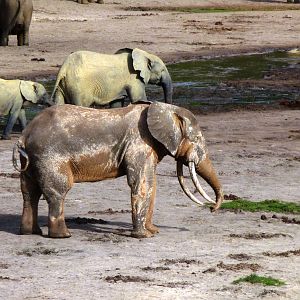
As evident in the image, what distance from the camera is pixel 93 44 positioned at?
30812 mm

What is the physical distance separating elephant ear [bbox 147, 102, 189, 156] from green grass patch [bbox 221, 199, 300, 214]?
66.0 inches

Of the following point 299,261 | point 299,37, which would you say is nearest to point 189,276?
point 299,261

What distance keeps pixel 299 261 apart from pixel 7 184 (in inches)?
178

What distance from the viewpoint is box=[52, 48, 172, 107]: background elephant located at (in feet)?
59.7

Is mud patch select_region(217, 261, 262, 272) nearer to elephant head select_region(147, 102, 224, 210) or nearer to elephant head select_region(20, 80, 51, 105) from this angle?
elephant head select_region(147, 102, 224, 210)

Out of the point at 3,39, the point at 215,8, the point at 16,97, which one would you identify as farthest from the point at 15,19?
the point at 215,8

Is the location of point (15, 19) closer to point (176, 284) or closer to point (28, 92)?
point (28, 92)

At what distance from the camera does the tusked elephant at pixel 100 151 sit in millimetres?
10805

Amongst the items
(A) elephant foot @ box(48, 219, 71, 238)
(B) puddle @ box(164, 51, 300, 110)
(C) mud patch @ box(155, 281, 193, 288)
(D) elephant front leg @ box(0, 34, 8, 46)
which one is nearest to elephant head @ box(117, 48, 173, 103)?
(B) puddle @ box(164, 51, 300, 110)

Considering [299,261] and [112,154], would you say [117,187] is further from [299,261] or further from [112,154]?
[299,261]

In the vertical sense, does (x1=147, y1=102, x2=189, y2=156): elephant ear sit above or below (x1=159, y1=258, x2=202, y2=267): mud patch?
above

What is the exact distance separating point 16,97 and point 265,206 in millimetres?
5834

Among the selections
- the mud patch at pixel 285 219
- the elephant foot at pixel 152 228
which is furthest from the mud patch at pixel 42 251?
the mud patch at pixel 285 219

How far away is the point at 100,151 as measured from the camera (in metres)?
10.9
